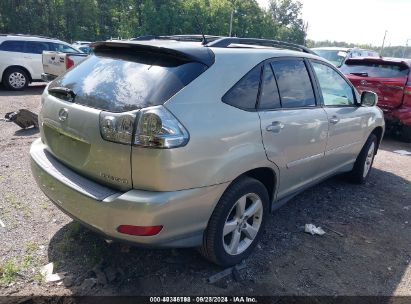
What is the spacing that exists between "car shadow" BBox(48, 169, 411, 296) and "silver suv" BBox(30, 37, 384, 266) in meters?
0.26

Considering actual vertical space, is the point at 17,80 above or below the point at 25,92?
above

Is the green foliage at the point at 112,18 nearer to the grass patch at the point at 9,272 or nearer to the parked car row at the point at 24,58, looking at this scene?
the parked car row at the point at 24,58

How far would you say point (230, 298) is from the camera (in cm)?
266

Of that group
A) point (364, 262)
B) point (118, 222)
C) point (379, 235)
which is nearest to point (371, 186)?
point (379, 235)

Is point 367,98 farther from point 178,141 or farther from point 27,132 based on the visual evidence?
point 27,132

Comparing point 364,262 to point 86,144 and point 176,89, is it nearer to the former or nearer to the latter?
point 176,89

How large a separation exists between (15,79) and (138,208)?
36.6 feet

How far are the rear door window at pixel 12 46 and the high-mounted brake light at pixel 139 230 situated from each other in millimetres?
11010

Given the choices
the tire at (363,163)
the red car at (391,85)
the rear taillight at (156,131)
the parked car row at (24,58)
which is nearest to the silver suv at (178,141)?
the rear taillight at (156,131)

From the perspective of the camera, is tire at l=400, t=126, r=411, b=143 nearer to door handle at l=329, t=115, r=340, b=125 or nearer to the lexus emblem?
door handle at l=329, t=115, r=340, b=125

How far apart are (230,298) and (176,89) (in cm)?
157

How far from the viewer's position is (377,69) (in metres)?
7.96

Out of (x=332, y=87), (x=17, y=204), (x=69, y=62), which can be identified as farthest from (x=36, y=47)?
(x=332, y=87)

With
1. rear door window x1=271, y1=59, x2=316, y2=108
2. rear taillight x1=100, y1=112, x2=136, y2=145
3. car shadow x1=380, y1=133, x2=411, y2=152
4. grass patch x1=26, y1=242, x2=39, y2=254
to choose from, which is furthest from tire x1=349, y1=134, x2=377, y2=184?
grass patch x1=26, y1=242, x2=39, y2=254
